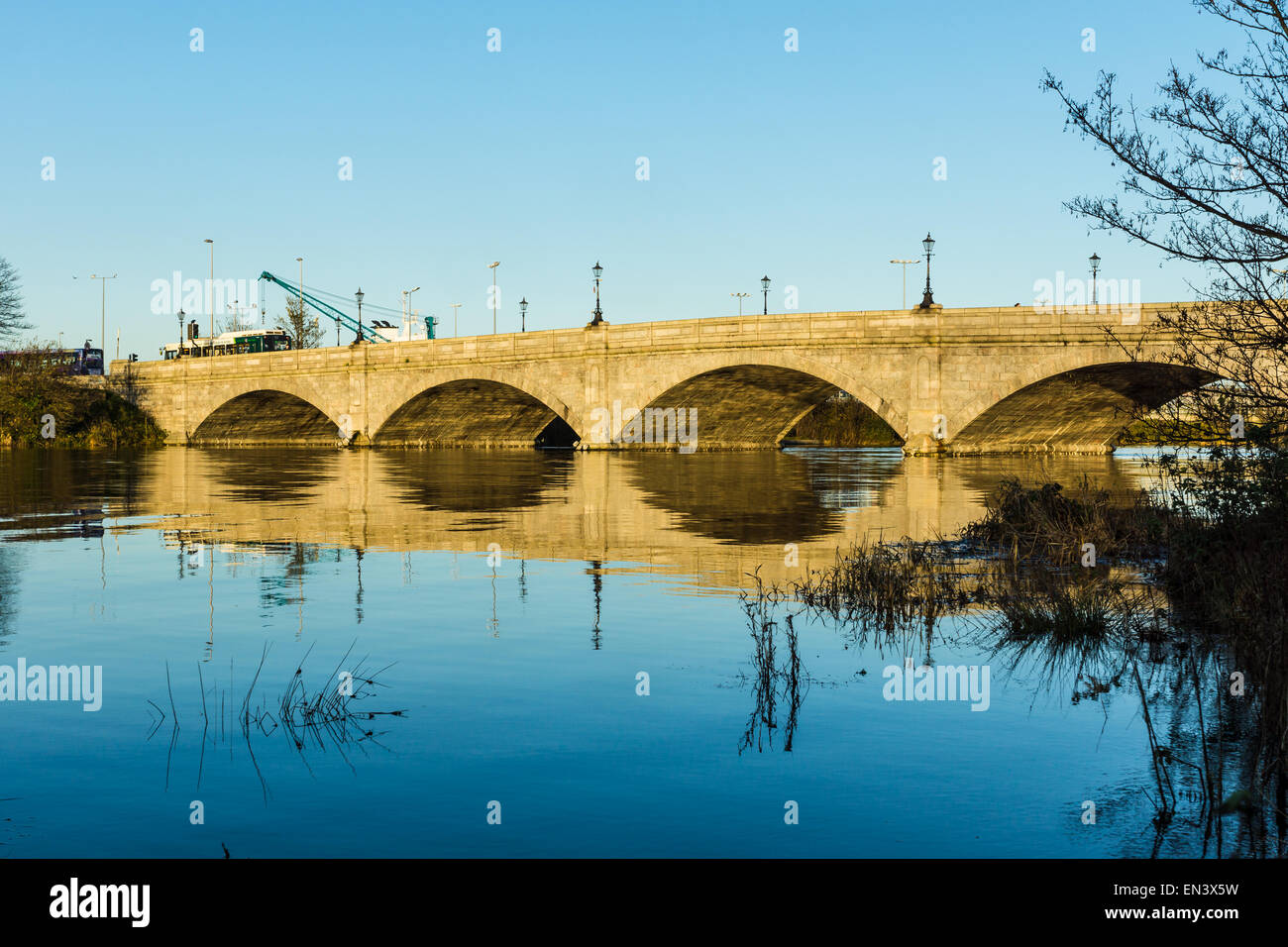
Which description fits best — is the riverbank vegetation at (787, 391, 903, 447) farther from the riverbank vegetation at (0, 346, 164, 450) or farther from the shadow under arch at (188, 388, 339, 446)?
the riverbank vegetation at (0, 346, 164, 450)

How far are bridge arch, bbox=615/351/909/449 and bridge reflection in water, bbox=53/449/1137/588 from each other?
468 centimetres

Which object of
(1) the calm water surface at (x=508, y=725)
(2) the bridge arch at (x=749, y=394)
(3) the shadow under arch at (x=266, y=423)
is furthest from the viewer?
(3) the shadow under arch at (x=266, y=423)

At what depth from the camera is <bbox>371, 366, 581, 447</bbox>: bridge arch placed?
63719 millimetres

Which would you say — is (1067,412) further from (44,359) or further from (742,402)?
(44,359)

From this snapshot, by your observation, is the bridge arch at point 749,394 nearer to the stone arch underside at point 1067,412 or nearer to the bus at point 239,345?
the stone arch underside at point 1067,412

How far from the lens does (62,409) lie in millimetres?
75000

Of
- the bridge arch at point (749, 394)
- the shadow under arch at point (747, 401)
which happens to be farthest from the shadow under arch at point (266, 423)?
the bridge arch at point (749, 394)

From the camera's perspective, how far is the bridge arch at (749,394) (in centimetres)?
5116

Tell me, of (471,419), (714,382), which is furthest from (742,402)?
(471,419)

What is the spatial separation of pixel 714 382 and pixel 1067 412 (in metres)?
15.8

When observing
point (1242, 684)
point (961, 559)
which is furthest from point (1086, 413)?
point (1242, 684)

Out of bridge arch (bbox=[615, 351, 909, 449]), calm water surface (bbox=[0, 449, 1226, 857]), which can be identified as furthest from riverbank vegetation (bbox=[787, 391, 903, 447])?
calm water surface (bbox=[0, 449, 1226, 857])

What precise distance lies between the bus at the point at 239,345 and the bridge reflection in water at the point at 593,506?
4265cm
